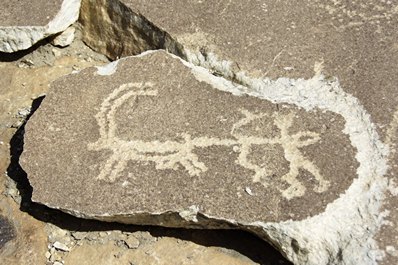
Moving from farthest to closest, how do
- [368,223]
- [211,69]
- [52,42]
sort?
[52,42] → [211,69] → [368,223]

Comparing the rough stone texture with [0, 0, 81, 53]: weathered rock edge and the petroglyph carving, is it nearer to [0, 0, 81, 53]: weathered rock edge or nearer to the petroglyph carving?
the petroglyph carving

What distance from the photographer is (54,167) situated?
8.36ft

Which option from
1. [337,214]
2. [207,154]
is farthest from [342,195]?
[207,154]

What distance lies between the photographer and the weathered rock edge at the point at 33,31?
321 cm

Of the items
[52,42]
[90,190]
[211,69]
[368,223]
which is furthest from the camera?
[52,42]

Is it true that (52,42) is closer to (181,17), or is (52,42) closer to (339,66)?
(181,17)

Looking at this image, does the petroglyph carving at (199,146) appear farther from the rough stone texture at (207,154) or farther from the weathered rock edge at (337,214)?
the weathered rock edge at (337,214)

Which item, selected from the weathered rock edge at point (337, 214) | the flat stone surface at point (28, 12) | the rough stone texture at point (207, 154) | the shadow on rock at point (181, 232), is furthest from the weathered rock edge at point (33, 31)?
the weathered rock edge at point (337, 214)

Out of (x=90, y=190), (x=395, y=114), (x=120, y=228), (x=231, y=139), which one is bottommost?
(x=120, y=228)

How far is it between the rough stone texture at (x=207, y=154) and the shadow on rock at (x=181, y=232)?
135 millimetres

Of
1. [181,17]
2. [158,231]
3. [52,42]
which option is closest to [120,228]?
[158,231]

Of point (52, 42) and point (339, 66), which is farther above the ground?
point (339, 66)

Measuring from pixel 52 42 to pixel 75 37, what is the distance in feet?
0.48

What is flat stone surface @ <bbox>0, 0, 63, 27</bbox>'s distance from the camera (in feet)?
10.6
